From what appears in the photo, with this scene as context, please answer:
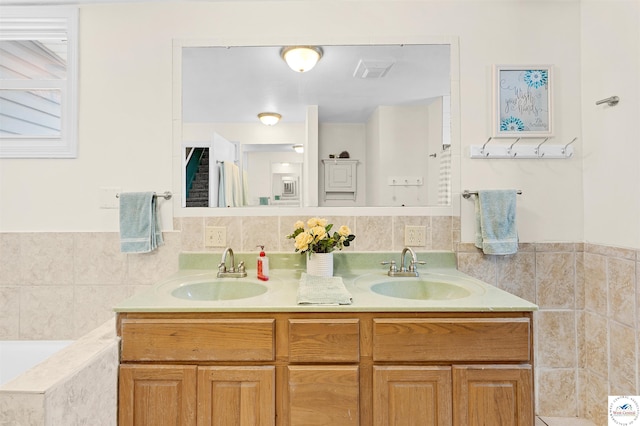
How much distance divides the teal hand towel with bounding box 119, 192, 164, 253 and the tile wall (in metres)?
0.09

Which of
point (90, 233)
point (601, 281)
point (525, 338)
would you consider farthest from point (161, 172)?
point (601, 281)

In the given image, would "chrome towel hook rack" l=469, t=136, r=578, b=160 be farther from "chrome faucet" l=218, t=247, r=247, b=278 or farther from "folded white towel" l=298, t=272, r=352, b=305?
"chrome faucet" l=218, t=247, r=247, b=278

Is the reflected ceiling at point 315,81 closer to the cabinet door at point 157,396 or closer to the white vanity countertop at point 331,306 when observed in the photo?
the white vanity countertop at point 331,306

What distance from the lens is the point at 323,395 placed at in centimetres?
121

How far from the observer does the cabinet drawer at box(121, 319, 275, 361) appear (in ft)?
4.03

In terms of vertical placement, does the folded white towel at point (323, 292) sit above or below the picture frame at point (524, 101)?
below

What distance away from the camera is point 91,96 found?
1.85m

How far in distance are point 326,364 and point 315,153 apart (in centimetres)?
Result: 105

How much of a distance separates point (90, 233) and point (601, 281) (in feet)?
8.34

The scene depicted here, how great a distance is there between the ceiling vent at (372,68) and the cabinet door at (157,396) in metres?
1.55

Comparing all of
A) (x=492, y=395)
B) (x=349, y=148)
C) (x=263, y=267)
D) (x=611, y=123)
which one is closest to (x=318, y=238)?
(x=263, y=267)

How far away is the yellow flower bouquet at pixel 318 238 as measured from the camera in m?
1.59

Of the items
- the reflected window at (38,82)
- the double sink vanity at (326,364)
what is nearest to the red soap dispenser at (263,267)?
the double sink vanity at (326,364)

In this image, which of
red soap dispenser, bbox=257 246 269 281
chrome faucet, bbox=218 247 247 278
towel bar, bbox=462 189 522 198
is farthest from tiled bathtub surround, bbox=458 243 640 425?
chrome faucet, bbox=218 247 247 278
